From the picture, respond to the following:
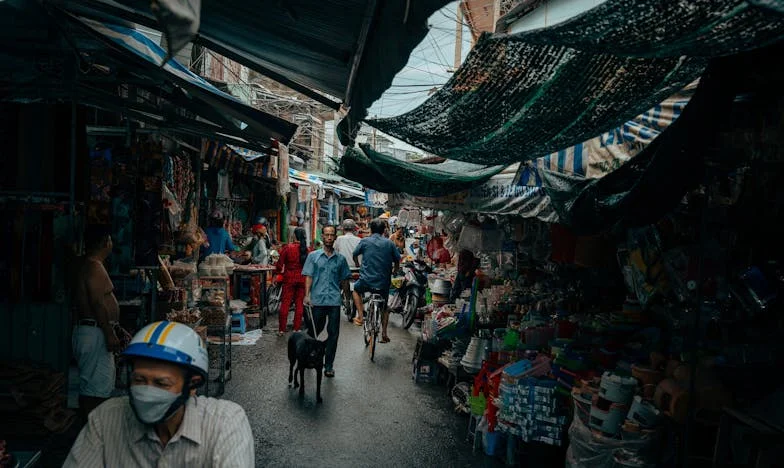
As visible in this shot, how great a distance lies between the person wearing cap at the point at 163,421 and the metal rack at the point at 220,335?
15.7 feet

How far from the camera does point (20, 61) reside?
17.6 ft

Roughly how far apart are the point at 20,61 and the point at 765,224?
6524 mm

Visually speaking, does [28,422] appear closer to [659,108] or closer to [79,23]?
[79,23]

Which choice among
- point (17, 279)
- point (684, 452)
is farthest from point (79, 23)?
point (684, 452)

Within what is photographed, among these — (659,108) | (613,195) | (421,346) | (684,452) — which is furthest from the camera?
(421,346)

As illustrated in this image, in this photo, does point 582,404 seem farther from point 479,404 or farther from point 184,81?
point 184,81

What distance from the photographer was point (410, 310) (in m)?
13.7

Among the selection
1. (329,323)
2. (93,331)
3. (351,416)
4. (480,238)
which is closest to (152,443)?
(93,331)

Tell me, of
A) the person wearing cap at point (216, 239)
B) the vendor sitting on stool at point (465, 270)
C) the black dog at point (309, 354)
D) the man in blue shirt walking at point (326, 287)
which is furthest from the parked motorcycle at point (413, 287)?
the black dog at point (309, 354)

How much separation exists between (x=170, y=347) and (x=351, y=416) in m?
5.13

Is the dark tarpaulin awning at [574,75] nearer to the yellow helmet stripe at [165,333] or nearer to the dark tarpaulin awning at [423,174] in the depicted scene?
the yellow helmet stripe at [165,333]

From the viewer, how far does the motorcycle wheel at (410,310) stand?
13.5 metres

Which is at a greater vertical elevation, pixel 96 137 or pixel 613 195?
pixel 96 137

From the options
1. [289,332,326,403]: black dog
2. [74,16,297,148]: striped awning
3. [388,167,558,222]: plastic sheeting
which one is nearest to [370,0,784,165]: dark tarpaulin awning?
[388,167,558,222]: plastic sheeting
